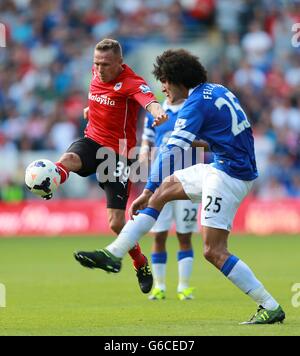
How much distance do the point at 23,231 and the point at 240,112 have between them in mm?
14719

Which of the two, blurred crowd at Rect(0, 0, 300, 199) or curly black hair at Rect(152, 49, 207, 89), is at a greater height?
blurred crowd at Rect(0, 0, 300, 199)

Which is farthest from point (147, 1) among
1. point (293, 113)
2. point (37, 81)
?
point (293, 113)

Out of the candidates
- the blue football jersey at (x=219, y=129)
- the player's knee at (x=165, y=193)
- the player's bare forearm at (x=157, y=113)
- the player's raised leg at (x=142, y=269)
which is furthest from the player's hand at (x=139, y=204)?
the player's raised leg at (x=142, y=269)

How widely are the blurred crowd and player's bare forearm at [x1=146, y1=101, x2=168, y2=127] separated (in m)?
13.2

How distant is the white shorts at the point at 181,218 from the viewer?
1247 centimetres

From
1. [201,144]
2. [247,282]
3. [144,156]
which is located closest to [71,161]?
[201,144]

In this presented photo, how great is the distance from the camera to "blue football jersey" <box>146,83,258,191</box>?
9.08 m

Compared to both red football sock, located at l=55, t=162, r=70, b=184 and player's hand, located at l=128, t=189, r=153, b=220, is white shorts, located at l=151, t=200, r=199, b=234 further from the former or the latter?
player's hand, located at l=128, t=189, r=153, b=220

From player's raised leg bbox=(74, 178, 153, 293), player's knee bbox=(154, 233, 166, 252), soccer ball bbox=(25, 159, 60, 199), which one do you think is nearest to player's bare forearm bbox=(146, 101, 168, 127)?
soccer ball bbox=(25, 159, 60, 199)

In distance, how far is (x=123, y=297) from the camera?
472 inches

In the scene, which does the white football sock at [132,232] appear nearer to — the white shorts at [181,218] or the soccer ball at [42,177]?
the soccer ball at [42,177]

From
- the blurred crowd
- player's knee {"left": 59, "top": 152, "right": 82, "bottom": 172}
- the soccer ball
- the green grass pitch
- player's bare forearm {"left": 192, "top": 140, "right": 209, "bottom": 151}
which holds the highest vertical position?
the blurred crowd

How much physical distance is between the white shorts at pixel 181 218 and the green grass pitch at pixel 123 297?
0.83 metres
